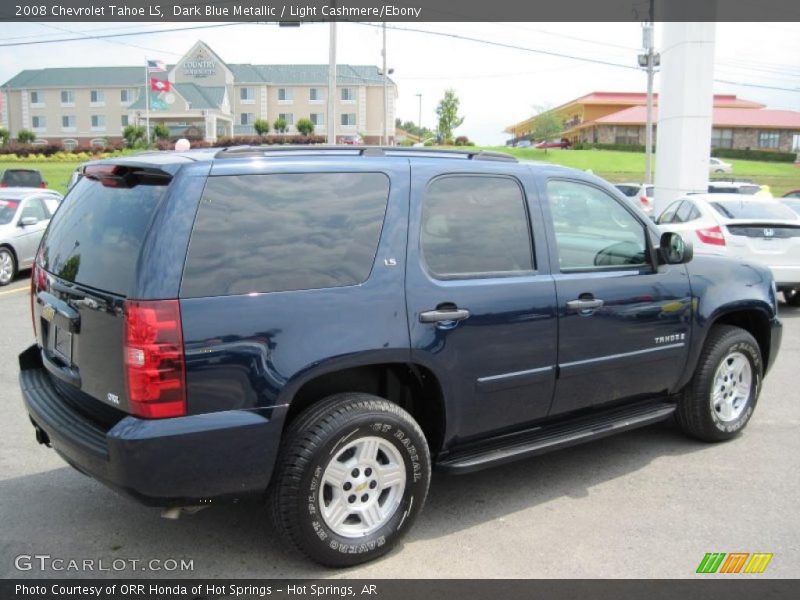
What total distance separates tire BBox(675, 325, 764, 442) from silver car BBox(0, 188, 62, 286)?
444 inches

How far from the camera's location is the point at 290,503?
340cm

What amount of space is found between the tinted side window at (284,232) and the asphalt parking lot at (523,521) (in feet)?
4.24

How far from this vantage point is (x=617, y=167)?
5822 cm

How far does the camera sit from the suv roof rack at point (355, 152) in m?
3.63

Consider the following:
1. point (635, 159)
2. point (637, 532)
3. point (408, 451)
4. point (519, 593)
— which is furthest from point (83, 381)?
point (635, 159)

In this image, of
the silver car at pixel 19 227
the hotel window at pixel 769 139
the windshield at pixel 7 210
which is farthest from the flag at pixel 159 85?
the windshield at pixel 7 210

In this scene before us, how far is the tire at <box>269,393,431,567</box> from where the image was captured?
134 inches

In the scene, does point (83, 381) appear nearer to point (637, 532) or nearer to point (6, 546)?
point (6, 546)

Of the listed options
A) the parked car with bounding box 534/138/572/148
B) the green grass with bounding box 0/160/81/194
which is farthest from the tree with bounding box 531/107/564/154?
the green grass with bounding box 0/160/81/194

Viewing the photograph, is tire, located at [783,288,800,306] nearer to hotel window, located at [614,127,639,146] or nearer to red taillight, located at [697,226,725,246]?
red taillight, located at [697,226,725,246]

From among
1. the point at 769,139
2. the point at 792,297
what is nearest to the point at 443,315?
the point at 792,297

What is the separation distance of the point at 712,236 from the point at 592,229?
23.1ft

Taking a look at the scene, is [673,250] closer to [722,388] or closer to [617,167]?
[722,388]

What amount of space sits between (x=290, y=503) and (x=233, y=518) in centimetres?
92
